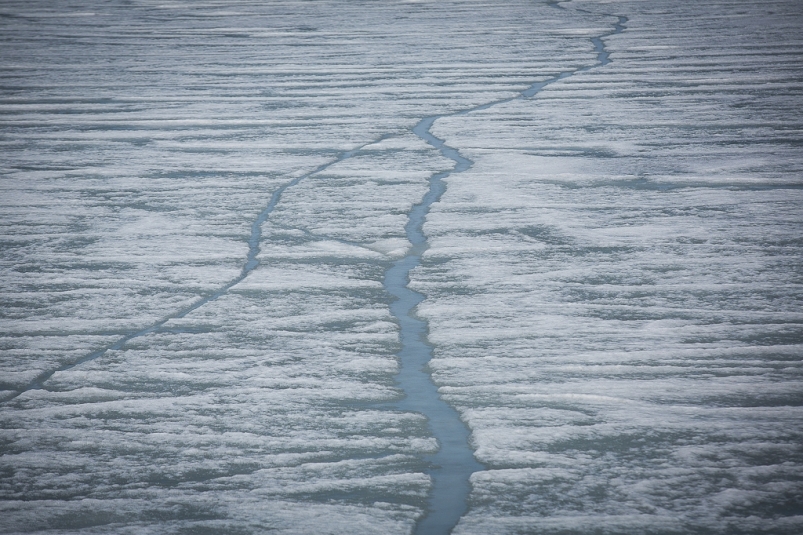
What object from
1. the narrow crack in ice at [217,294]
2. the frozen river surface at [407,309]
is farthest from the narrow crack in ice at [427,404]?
the narrow crack in ice at [217,294]

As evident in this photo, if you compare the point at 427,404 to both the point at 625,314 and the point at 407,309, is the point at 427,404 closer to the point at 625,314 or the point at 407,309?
the point at 407,309

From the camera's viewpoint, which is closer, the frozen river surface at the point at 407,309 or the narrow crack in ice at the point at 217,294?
the frozen river surface at the point at 407,309

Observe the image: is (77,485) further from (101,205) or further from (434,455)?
(101,205)

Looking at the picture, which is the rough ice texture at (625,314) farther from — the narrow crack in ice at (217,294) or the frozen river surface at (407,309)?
the narrow crack in ice at (217,294)

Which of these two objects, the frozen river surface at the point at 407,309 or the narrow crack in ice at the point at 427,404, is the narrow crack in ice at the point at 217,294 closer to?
the frozen river surface at the point at 407,309

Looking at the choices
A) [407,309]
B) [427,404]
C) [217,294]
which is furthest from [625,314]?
[217,294]

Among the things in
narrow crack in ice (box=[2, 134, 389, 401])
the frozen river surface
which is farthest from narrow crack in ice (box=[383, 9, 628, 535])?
narrow crack in ice (box=[2, 134, 389, 401])

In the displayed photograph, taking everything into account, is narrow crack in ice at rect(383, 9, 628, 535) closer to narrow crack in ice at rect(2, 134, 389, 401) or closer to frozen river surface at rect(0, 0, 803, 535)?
frozen river surface at rect(0, 0, 803, 535)
